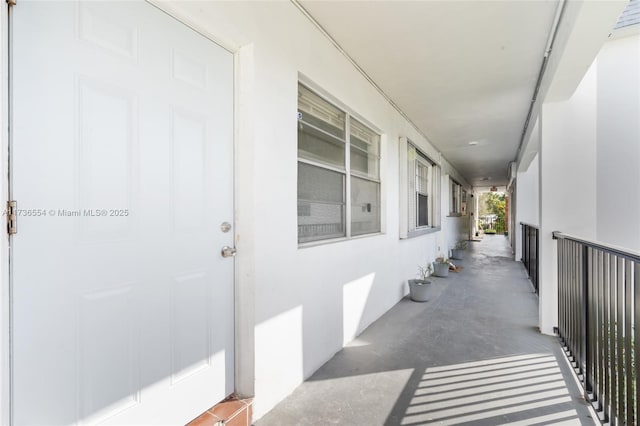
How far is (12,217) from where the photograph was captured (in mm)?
1012

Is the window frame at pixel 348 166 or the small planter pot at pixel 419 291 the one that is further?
the small planter pot at pixel 419 291

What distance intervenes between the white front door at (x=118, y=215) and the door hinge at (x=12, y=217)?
0.05 ft

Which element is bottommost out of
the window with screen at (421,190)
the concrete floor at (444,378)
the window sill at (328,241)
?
the concrete floor at (444,378)

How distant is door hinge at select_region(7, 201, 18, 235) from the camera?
1.00 m

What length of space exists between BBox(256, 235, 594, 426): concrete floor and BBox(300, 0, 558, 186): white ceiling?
2.59 metres

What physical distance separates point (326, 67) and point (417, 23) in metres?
0.74

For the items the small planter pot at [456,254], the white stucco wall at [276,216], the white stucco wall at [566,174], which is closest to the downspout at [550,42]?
the white stucco wall at [566,174]

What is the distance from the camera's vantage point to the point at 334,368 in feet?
7.91

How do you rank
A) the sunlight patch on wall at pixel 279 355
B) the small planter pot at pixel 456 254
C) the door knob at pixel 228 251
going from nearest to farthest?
the door knob at pixel 228 251
the sunlight patch on wall at pixel 279 355
the small planter pot at pixel 456 254

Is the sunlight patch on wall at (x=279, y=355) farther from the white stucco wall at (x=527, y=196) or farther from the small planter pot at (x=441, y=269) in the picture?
the white stucco wall at (x=527, y=196)

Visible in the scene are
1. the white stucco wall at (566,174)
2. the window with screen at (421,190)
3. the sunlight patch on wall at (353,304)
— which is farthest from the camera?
the window with screen at (421,190)

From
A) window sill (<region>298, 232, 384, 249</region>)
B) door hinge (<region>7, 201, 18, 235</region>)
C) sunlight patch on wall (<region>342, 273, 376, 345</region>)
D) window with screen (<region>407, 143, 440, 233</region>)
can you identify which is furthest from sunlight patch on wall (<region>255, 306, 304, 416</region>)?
window with screen (<region>407, 143, 440, 233</region>)

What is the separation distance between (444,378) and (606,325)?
103cm

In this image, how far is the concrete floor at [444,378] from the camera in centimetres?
185
